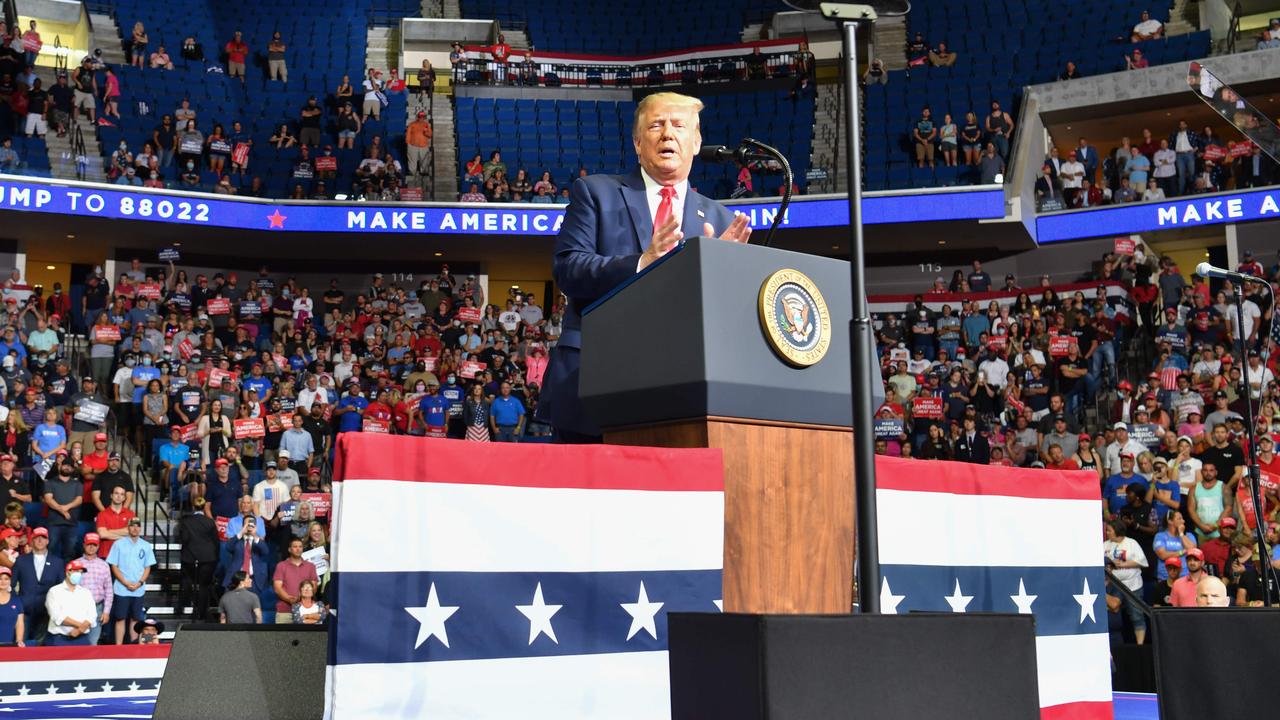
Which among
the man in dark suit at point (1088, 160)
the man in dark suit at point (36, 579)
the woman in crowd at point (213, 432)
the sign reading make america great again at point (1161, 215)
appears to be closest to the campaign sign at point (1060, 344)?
the sign reading make america great again at point (1161, 215)

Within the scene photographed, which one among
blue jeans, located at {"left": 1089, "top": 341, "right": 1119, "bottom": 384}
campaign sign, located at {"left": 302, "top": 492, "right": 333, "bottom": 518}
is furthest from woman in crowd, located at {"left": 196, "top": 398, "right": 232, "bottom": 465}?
blue jeans, located at {"left": 1089, "top": 341, "right": 1119, "bottom": 384}

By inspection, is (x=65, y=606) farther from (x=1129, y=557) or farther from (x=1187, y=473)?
(x=1187, y=473)

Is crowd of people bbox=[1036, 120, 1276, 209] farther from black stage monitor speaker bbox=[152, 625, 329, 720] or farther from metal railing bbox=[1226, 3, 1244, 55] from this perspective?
black stage monitor speaker bbox=[152, 625, 329, 720]

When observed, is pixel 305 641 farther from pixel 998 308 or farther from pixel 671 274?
pixel 998 308

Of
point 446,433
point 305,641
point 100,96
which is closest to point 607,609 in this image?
point 305,641

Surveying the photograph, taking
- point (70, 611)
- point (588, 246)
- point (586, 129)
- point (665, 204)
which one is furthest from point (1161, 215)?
point (588, 246)

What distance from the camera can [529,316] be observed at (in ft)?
63.0

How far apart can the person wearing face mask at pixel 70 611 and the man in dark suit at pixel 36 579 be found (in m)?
0.10

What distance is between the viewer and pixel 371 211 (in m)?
20.8

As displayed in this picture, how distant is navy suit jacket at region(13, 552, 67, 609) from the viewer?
408 inches

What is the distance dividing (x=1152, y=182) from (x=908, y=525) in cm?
1904

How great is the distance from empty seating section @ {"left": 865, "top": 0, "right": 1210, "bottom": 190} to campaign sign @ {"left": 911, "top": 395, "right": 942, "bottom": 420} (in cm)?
695

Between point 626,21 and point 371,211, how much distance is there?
938cm

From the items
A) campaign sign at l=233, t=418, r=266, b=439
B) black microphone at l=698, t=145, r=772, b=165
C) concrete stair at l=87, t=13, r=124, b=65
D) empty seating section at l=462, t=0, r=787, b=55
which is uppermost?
empty seating section at l=462, t=0, r=787, b=55
